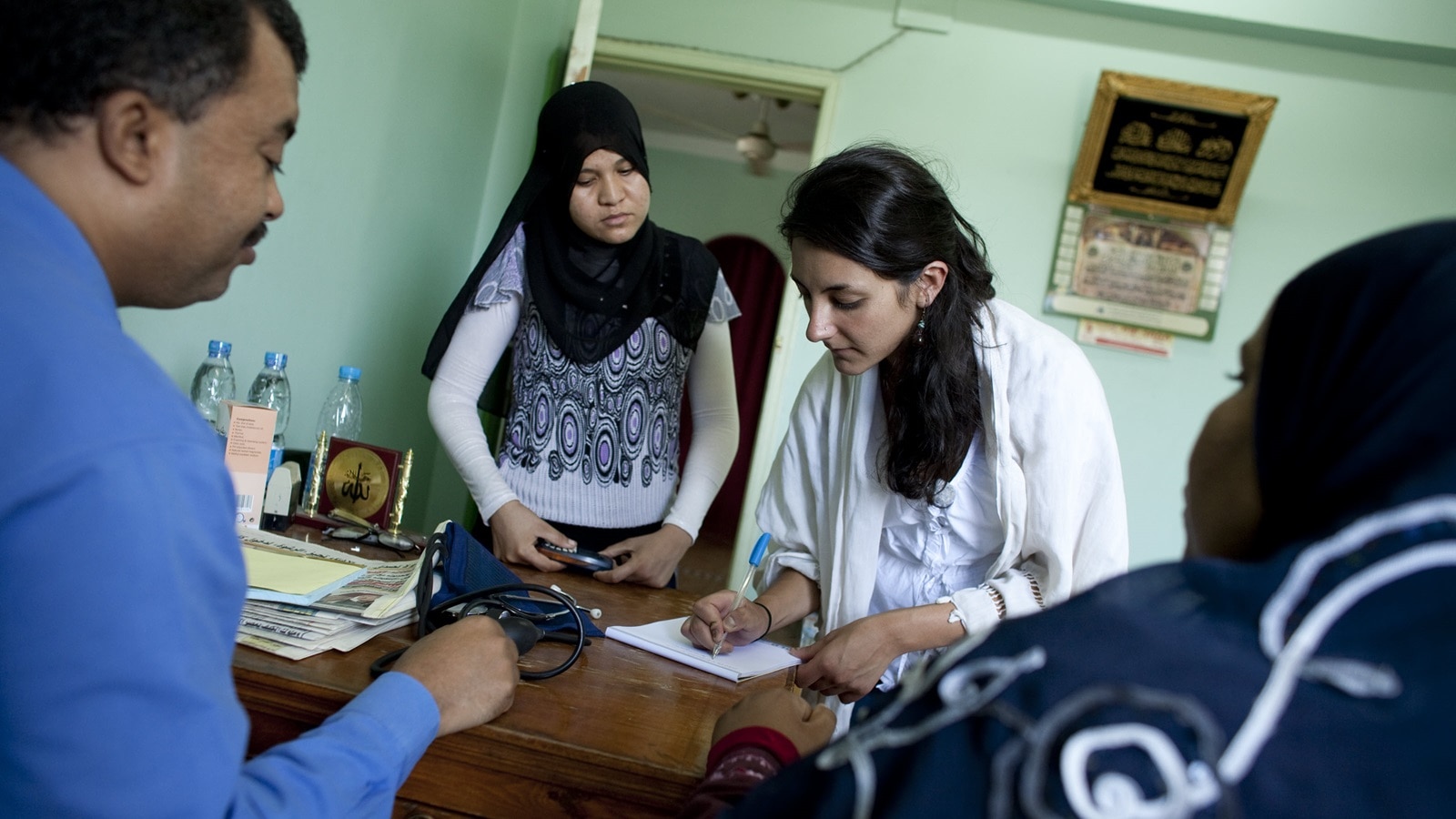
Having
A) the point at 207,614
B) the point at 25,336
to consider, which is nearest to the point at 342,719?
the point at 207,614

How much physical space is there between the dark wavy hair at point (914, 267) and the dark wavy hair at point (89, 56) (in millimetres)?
930

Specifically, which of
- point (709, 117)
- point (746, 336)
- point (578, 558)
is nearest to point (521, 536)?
point (578, 558)

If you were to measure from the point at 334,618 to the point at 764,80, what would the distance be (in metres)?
3.03

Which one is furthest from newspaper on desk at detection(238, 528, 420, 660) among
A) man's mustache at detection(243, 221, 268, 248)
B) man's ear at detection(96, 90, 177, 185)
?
man's ear at detection(96, 90, 177, 185)

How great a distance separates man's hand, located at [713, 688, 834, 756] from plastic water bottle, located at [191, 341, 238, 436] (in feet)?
3.72

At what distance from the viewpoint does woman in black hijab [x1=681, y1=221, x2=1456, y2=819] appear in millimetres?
482

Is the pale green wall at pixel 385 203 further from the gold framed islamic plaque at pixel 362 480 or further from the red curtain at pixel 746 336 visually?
the red curtain at pixel 746 336

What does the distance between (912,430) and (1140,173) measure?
2559mm

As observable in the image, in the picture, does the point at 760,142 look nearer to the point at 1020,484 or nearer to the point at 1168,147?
the point at 1168,147

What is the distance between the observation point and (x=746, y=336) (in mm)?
8625

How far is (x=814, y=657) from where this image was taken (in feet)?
4.38

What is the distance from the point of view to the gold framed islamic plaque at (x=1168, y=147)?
3523mm

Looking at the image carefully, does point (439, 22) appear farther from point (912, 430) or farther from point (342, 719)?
point (342, 719)

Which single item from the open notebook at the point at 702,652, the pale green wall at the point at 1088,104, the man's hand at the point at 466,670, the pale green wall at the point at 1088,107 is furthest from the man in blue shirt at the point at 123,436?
the pale green wall at the point at 1088,107
